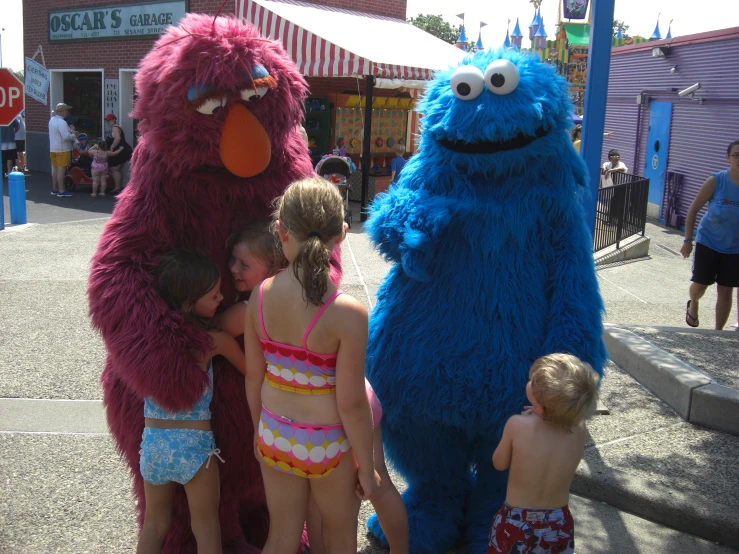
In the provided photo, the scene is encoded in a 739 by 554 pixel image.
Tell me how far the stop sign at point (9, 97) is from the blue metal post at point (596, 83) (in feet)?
26.6

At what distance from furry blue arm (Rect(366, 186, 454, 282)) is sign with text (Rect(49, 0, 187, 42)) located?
47.1 ft

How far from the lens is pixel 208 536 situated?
2471 millimetres

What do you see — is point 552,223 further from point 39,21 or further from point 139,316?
point 39,21

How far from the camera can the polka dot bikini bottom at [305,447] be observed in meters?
2.19

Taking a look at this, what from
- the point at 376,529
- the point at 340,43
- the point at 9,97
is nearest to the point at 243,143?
the point at 376,529

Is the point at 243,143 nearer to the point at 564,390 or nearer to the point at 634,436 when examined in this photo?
the point at 564,390

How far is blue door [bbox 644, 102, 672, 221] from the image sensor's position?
50.4 ft

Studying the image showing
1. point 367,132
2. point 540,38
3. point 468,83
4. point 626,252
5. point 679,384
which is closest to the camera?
point 468,83

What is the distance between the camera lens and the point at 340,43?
38.3ft

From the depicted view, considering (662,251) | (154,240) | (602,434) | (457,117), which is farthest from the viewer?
(662,251)

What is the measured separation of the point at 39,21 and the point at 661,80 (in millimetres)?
16335

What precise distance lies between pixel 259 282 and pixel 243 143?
507 millimetres

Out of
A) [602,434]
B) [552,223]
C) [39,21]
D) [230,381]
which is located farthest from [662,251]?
[39,21]

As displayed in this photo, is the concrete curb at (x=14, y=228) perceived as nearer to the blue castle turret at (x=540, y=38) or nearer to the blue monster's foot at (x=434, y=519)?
the blue monster's foot at (x=434, y=519)
